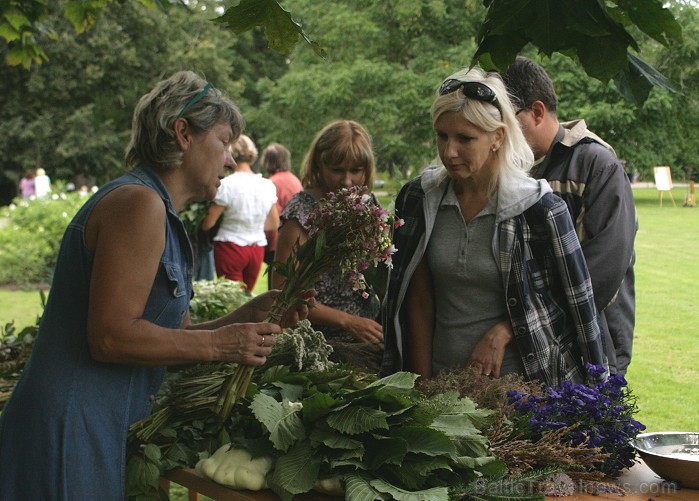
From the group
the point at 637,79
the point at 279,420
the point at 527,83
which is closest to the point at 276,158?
A: the point at 527,83

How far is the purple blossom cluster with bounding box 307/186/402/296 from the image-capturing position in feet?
7.70

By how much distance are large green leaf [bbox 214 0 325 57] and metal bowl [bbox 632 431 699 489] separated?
133 centimetres

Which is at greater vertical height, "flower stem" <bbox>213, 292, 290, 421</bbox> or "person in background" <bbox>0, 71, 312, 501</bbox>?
"person in background" <bbox>0, 71, 312, 501</bbox>

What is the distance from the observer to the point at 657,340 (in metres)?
7.49

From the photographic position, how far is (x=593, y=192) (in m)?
3.08

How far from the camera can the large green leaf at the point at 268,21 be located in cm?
206

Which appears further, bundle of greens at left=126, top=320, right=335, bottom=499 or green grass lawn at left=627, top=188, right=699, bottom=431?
green grass lawn at left=627, top=188, right=699, bottom=431

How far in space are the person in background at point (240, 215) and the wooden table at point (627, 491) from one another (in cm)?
441

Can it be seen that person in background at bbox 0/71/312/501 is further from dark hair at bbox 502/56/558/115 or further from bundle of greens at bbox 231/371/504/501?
dark hair at bbox 502/56/558/115

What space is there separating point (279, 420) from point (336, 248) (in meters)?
0.52

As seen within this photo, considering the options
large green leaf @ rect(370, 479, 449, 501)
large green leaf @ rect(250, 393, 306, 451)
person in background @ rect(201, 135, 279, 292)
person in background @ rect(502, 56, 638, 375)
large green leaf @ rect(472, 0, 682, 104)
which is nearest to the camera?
large green leaf @ rect(472, 0, 682, 104)

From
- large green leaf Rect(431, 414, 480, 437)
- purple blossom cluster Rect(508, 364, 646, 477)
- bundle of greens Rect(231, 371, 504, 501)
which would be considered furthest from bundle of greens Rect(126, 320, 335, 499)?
purple blossom cluster Rect(508, 364, 646, 477)

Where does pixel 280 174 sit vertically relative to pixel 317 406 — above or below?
above

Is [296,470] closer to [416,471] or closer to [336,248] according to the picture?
[416,471]
